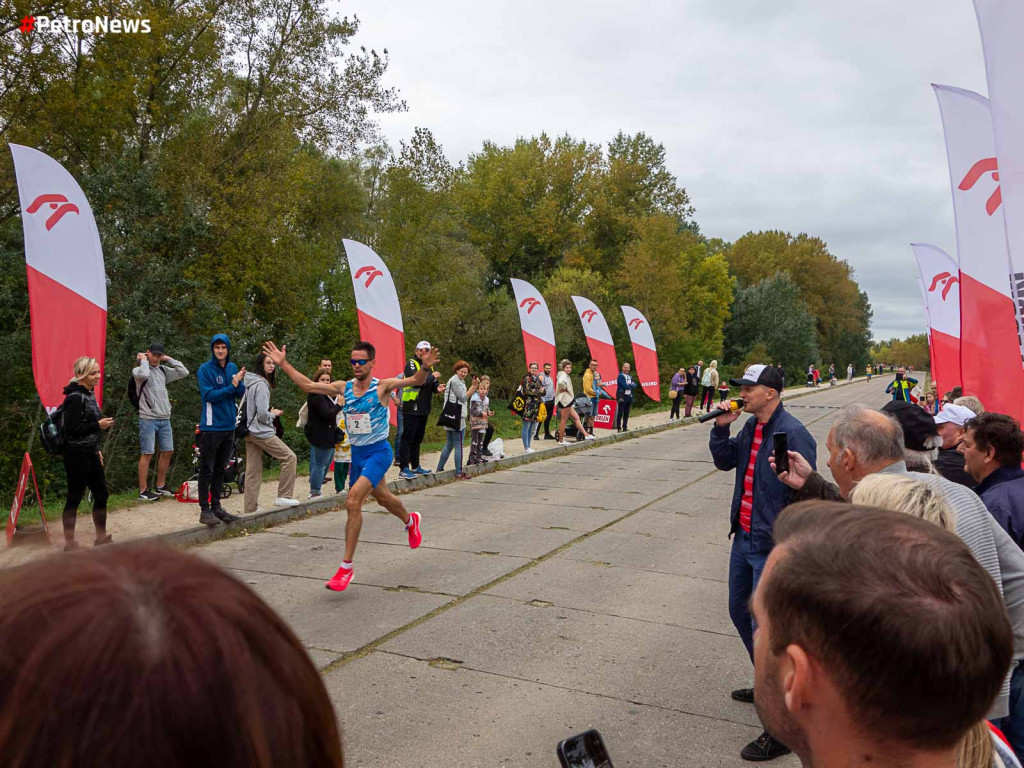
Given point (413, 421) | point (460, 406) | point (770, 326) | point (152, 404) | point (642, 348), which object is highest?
point (770, 326)

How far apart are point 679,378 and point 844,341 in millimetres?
79674

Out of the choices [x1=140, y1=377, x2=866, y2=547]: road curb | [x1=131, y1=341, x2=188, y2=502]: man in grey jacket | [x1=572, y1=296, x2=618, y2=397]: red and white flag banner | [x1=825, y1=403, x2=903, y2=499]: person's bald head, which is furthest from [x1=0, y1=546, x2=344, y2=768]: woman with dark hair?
[x1=572, y1=296, x2=618, y2=397]: red and white flag banner

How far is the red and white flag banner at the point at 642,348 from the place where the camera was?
24.5m

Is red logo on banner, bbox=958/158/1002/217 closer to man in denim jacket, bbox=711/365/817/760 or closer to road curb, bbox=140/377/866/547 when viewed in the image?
man in denim jacket, bbox=711/365/817/760

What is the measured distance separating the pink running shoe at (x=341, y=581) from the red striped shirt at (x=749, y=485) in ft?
11.6

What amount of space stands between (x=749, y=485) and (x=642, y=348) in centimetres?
2046

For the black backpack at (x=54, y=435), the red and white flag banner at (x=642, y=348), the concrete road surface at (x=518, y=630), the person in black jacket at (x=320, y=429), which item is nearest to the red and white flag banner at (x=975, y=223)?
the concrete road surface at (x=518, y=630)

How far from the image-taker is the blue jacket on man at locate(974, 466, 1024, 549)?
3.66 metres

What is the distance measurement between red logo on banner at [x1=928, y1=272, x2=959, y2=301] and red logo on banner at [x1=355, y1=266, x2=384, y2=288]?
417 inches

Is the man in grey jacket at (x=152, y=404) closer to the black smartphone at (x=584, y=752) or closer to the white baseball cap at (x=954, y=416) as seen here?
the white baseball cap at (x=954, y=416)

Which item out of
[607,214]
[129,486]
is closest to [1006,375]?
[129,486]

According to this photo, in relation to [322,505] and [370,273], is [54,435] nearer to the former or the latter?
[322,505]

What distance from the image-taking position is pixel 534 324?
2012 cm

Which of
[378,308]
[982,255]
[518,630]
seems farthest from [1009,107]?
[378,308]
